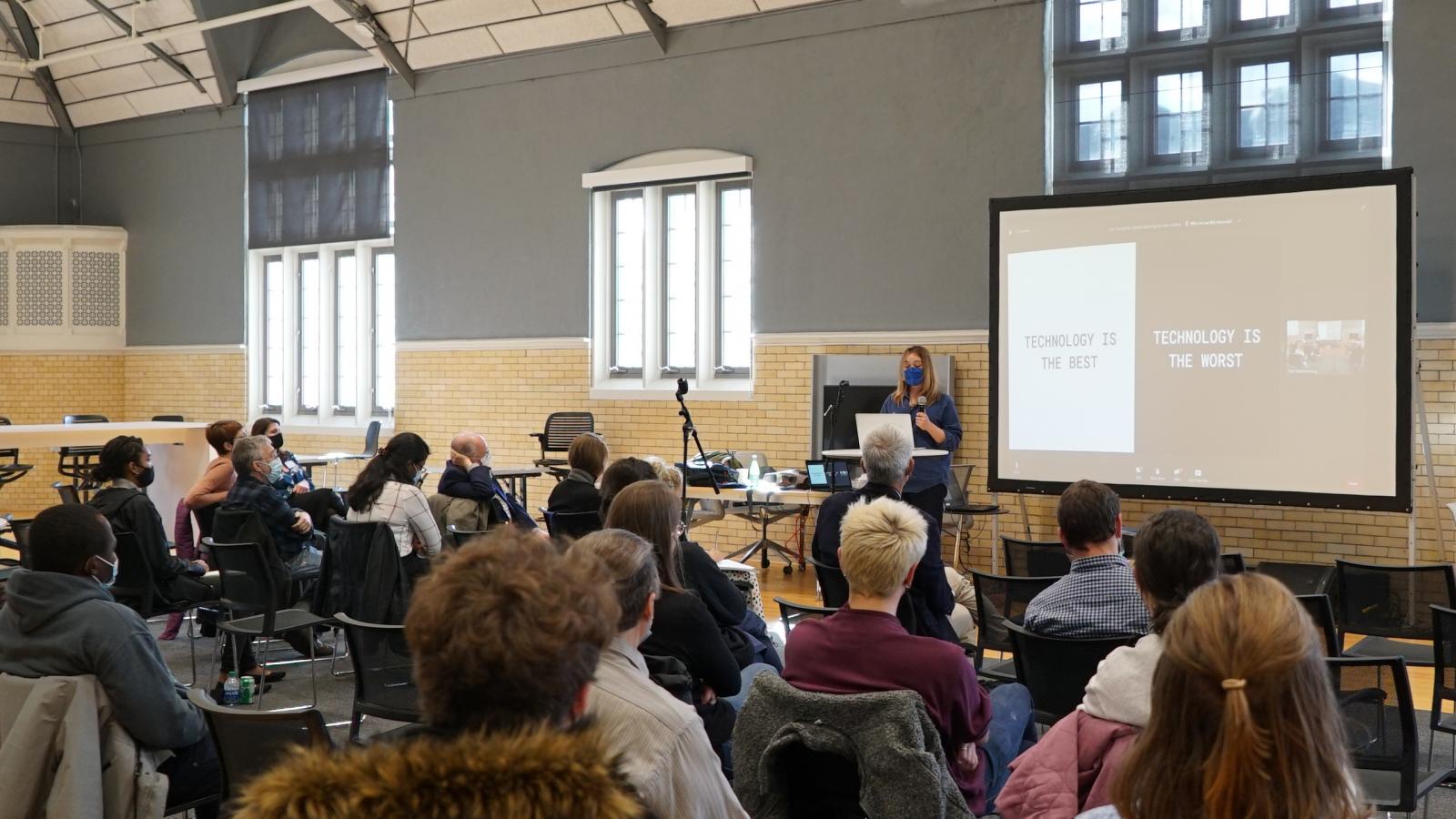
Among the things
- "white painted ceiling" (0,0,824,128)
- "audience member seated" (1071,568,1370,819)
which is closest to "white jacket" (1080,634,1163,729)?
"audience member seated" (1071,568,1370,819)

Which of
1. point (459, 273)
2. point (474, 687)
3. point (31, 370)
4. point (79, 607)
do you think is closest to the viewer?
point (474, 687)

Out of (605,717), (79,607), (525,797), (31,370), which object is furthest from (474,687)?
(31,370)

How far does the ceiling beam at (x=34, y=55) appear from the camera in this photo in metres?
13.8

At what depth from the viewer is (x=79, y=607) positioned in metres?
2.98

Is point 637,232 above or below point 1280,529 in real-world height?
above

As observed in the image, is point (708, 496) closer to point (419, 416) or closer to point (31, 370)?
point (419, 416)

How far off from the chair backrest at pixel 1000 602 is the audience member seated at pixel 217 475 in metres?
3.98

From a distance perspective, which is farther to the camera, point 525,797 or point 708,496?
point 708,496

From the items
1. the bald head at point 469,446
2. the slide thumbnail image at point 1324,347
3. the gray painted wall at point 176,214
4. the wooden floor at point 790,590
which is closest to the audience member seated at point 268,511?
the bald head at point 469,446

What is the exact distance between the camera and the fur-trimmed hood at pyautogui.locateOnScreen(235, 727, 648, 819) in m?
1.24

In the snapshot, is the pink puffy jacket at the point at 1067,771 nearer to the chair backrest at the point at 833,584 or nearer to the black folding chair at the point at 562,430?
the chair backrest at the point at 833,584

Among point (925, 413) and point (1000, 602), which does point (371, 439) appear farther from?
point (1000, 602)

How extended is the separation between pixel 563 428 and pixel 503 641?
965cm

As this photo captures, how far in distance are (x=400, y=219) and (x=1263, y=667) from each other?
38.7 feet
